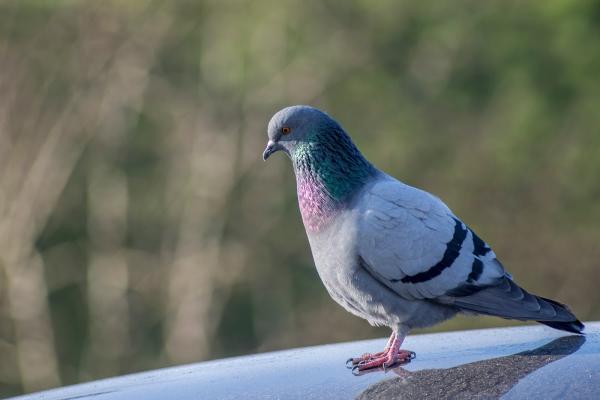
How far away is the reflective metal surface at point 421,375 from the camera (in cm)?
386

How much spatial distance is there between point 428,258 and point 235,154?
10.6 meters

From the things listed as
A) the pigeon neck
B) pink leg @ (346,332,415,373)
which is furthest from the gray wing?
pink leg @ (346,332,415,373)

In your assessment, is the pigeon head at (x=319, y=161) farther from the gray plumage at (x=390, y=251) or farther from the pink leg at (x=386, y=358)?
the pink leg at (x=386, y=358)

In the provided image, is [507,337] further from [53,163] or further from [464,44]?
[464,44]

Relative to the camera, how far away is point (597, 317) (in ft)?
49.6

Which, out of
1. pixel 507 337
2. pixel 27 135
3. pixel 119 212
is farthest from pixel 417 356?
pixel 119 212

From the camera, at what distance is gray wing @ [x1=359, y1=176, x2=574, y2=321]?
16.0 ft

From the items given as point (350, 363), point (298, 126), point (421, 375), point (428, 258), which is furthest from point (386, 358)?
point (298, 126)

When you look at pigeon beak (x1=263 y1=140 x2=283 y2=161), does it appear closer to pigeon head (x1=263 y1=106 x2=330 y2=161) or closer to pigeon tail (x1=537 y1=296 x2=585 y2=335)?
pigeon head (x1=263 y1=106 x2=330 y2=161)

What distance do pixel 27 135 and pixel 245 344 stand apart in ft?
14.8

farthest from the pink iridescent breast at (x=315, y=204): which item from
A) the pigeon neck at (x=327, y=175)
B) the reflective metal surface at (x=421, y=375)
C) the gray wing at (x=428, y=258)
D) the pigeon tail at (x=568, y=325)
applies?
the pigeon tail at (x=568, y=325)

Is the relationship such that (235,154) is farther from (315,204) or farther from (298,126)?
(315,204)

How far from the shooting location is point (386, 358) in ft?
15.1

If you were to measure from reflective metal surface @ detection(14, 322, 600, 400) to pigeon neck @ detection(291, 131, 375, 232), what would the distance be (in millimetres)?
652
